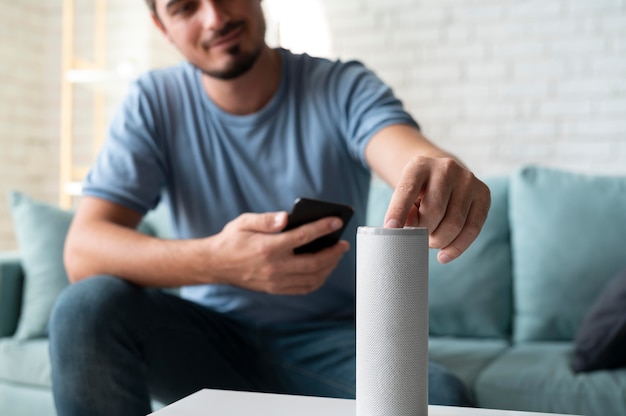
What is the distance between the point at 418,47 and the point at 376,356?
2.66 m

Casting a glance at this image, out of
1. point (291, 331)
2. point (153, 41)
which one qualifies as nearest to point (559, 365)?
point (291, 331)

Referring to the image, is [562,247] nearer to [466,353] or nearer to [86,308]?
[466,353]

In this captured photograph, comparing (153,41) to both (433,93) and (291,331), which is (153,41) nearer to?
(433,93)

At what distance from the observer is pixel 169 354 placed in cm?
132

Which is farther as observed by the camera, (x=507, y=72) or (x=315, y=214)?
(x=507, y=72)

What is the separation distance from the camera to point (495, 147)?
3086 millimetres

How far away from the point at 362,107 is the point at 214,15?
1.19 ft

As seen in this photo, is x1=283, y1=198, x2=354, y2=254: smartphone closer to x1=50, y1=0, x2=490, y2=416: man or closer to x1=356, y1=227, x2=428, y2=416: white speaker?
x1=50, y1=0, x2=490, y2=416: man

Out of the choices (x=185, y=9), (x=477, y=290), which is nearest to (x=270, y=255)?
(x=185, y=9)

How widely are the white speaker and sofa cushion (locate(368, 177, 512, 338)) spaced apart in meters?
1.52

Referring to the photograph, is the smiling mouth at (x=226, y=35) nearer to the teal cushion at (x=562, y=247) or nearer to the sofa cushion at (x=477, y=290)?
the sofa cushion at (x=477, y=290)

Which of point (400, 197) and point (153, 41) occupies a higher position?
point (153, 41)

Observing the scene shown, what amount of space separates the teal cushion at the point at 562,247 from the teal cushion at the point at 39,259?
1424 millimetres

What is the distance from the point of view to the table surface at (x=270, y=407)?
2.58ft
